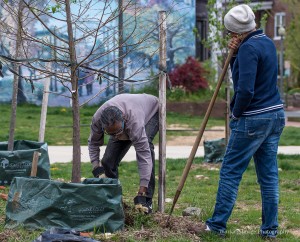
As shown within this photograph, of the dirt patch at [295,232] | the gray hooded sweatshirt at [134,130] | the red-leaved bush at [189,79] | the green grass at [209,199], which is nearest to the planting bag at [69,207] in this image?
the green grass at [209,199]

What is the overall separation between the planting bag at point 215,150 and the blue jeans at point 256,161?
5.97 metres

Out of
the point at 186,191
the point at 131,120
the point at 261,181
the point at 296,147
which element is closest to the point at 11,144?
the point at 186,191

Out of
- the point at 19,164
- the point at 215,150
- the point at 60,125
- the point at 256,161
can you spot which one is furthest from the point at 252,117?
the point at 60,125

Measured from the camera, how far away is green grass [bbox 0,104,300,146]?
16500 millimetres

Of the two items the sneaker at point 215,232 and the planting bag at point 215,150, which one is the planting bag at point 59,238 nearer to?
the sneaker at point 215,232

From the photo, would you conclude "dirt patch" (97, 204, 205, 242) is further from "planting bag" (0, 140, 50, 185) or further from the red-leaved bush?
the red-leaved bush

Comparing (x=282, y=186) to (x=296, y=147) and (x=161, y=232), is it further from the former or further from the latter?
(x=296, y=147)

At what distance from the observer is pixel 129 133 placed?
6.79m

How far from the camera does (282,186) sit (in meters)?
10.1

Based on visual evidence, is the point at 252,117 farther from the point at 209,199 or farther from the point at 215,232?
the point at 209,199

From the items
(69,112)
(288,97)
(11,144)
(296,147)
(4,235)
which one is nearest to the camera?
(4,235)

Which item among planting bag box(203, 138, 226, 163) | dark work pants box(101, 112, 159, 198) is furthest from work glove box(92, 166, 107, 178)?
planting bag box(203, 138, 226, 163)

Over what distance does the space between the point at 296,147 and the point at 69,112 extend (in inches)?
396

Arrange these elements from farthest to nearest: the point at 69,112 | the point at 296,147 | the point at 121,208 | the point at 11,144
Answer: the point at 69,112 < the point at 296,147 < the point at 11,144 < the point at 121,208
